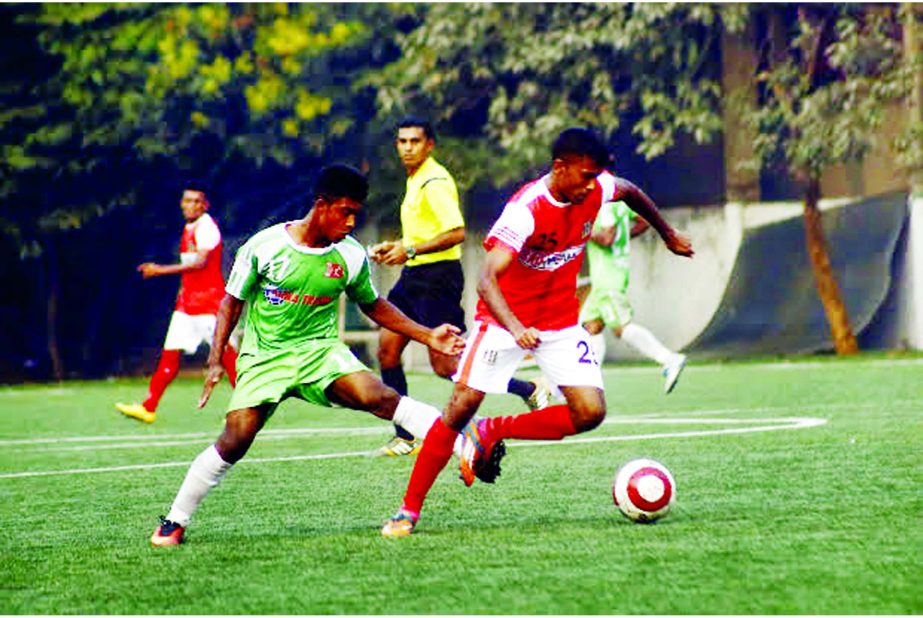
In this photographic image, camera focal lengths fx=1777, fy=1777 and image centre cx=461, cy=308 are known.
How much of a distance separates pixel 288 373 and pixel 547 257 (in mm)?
1240

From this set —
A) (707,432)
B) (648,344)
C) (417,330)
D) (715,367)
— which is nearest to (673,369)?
(648,344)

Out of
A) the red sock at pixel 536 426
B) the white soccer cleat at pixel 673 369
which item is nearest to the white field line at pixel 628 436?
the white soccer cleat at pixel 673 369

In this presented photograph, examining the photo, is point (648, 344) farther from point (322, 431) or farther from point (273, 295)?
point (273, 295)

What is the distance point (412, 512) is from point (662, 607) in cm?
224

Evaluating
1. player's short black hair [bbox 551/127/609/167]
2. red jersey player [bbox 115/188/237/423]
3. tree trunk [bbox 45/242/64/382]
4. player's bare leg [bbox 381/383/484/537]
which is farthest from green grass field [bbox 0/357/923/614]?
tree trunk [bbox 45/242/64/382]

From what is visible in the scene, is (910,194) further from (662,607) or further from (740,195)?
(662,607)

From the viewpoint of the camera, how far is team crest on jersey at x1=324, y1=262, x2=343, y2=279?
299 inches

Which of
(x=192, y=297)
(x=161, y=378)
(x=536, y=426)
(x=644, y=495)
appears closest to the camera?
(x=644, y=495)

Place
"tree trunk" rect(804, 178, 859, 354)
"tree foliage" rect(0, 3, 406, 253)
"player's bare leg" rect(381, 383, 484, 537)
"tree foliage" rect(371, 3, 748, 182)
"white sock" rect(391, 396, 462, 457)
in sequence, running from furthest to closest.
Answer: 1. "tree foliage" rect(0, 3, 406, 253)
2. "tree foliage" rect(371, 3, 748, 182)
3. "tree trunk" rect(804, 178, 859, 354)
4. "white sock" rect(391, 396, 462, 457)
5. "player's bare leg" rect(381, 383, 484, 537)

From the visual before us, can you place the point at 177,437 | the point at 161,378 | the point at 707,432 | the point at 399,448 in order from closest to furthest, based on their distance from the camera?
the point at 399,448
the point at 707,432
the point at 177,437
the point at 161,378

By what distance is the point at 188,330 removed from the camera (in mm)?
15609

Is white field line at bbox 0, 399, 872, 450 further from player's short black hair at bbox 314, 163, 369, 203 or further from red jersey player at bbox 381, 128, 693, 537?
player's short black hair at bbox 314, 163, 369, 203

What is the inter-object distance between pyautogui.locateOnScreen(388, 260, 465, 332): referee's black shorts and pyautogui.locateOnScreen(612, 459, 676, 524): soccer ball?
4.08 m

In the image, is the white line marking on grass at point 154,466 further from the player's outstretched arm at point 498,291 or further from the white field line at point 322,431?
the player's outstretched arm at point 498,291
